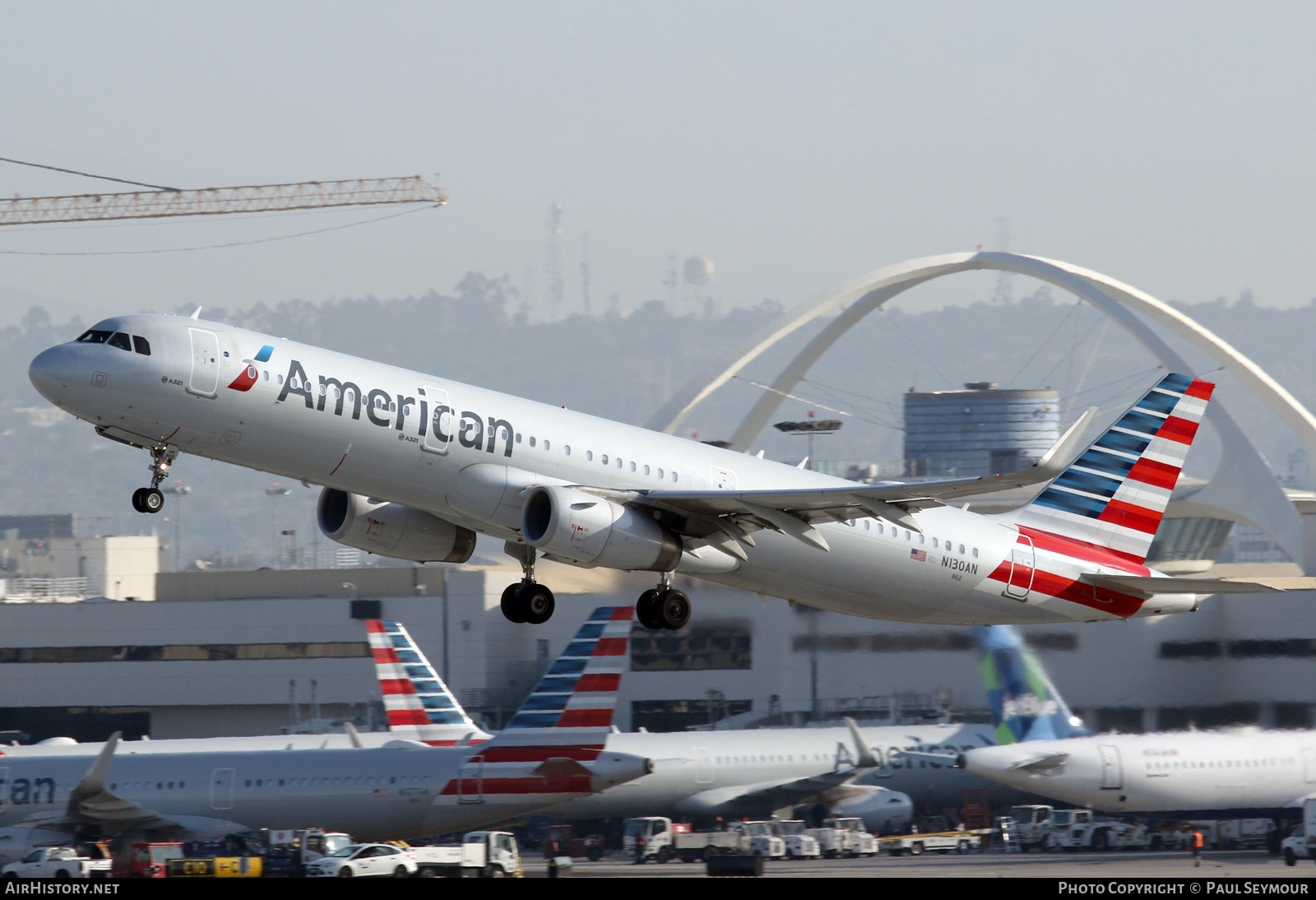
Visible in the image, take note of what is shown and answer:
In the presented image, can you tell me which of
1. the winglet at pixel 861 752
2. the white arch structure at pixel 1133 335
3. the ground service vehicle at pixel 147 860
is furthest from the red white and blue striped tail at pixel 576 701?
the white arch structure at pixel 1133 335

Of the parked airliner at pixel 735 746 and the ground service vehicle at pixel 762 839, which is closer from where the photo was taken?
the parked airliner at pixel 735 746

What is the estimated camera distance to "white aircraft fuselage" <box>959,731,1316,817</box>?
46844mm

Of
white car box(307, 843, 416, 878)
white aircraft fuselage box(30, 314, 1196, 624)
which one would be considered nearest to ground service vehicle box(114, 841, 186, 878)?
white car box(307, 843, 416, 878)

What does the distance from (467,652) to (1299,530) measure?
7308 centimetres

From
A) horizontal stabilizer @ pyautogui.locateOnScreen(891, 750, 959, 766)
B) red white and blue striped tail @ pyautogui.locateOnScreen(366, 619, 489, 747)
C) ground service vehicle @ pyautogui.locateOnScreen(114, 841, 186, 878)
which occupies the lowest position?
ground service vehicle @ pyautogui.locateOnScreen(114, 841, 186, 878)

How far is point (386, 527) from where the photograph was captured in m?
31.3

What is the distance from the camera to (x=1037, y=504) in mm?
36562

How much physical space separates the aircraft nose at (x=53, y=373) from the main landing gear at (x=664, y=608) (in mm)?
11513

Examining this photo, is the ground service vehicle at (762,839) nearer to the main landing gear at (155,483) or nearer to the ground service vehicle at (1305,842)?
the ground service vehicle at (1305,842)

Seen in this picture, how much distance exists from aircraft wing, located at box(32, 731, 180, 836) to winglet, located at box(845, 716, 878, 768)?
70.0 ft

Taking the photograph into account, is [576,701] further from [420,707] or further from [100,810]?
[100,810]

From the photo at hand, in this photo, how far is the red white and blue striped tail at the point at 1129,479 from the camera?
3647 centimetres

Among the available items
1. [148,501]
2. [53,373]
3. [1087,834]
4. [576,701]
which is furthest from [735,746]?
[53,373]

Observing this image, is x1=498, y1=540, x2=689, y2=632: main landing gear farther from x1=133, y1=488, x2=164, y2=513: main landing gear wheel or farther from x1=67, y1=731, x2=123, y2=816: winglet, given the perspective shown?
x1=67, y1=731, x2=123, y2=816: winglet
